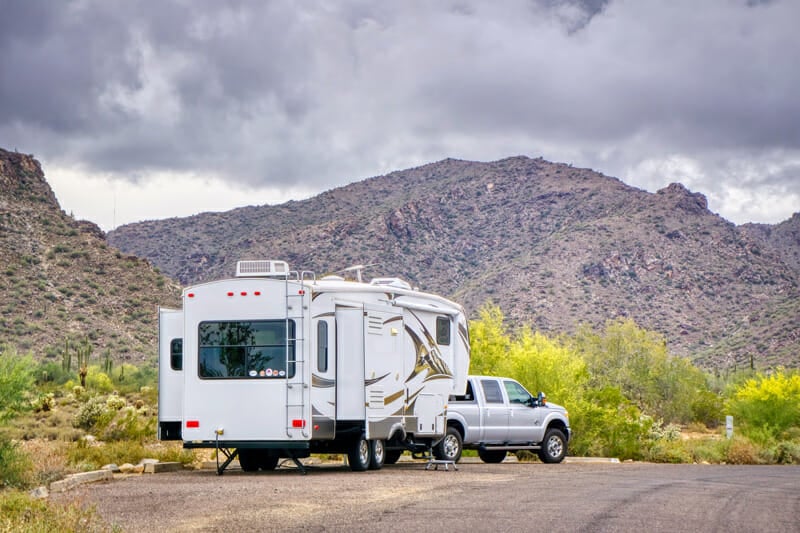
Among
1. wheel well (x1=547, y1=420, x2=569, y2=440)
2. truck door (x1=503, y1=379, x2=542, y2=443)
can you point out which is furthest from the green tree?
wheel well (x1=547, y1=420, x2=569, y2=440)

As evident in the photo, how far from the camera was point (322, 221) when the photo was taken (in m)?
85.1

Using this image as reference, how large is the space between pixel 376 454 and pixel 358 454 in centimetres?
62

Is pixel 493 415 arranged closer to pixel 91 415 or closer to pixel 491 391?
pixel 491 391

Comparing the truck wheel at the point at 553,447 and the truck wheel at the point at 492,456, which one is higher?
the truck wheel at the point at 553,447

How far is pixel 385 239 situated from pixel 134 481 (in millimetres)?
63560

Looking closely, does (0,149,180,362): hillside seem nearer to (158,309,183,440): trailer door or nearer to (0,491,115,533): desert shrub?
(158,309,183,440): trailer door

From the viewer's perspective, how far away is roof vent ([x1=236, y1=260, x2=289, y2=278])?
17281mm

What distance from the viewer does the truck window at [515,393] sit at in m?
22.4

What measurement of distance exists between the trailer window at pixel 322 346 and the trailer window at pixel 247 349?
0.57m

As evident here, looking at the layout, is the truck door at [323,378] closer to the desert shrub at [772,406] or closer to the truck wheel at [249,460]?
the truck wheel at [249,460]

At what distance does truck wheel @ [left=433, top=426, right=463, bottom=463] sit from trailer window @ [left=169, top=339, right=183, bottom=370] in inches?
217

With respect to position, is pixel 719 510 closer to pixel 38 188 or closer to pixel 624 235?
pixel 38 188

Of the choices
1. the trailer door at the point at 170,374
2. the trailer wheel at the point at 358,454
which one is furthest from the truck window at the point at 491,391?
the trailer door at the point at 170,374

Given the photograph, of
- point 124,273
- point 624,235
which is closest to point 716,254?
point 624,235
